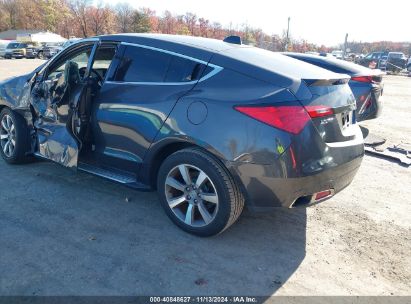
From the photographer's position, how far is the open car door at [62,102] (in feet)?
13.2

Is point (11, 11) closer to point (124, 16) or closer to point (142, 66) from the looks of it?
point (124, 16)

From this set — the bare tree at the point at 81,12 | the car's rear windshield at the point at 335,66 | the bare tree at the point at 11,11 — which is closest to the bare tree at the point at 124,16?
the bare tree at the point at 81,12

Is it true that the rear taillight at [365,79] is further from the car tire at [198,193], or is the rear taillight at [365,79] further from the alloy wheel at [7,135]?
the alloy wheel at [7,135]

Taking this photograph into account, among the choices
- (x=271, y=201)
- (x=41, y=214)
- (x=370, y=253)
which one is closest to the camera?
(x=271, y=201)

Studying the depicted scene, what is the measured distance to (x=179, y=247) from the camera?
330 cm

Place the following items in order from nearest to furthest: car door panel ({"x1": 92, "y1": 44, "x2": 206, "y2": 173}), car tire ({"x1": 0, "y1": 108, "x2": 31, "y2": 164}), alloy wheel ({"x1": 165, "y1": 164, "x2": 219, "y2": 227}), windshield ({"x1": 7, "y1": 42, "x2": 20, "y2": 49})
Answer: alloy wheel ({"x1": 165, "y1": 164, "x2": 219, "y2": 227}) → car door panel ({"x1": 92, "y1": 44, "x2": 206, "y2": 173}) → car tire ({"x1": 0, "y1": 108, "x2": 31, "y2": 164}) → windshield ({"x1": 7, "y1": 42, "x2": 20, "y2": 49})

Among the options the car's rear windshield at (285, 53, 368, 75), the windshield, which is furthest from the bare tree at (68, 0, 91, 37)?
the car's rear windshield at (285, 53, 368, 75)

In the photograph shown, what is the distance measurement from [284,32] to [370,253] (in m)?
62.6

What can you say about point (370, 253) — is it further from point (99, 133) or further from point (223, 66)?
point (99, 133)

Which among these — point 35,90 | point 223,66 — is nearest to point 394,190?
point 223,66

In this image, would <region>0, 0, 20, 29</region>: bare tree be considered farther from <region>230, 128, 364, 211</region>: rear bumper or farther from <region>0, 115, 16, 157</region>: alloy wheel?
<region>230, 128, 364, 211</region>: rear bumper

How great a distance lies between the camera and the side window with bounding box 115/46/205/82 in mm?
3398

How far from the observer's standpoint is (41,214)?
3.81 metres

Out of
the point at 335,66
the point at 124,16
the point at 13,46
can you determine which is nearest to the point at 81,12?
the point at 124,16
